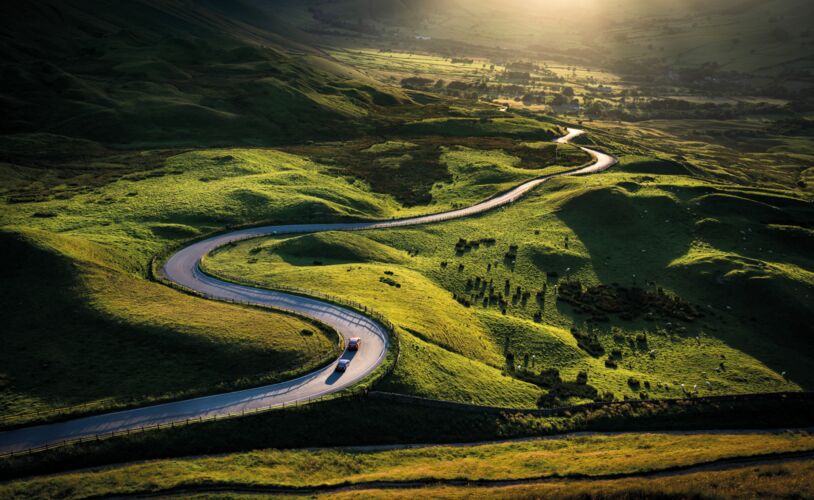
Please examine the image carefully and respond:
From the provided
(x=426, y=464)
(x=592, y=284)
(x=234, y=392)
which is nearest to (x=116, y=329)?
(x=234, y=392)

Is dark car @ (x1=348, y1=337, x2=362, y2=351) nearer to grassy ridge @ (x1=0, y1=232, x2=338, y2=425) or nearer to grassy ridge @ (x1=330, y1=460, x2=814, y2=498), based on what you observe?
grassy ridge @ (x1=0, y1=232, x2=338, y2=425)

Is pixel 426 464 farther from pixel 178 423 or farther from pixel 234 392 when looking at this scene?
pixel 178 423

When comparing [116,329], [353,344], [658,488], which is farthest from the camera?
[353,344]

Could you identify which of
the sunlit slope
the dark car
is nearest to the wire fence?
the dark car

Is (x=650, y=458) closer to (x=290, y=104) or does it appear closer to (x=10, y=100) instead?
(x=290, y=104)

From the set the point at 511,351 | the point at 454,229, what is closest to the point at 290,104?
the point at 454,229

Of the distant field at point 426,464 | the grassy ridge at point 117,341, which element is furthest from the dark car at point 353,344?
the distant field at point 426,464
